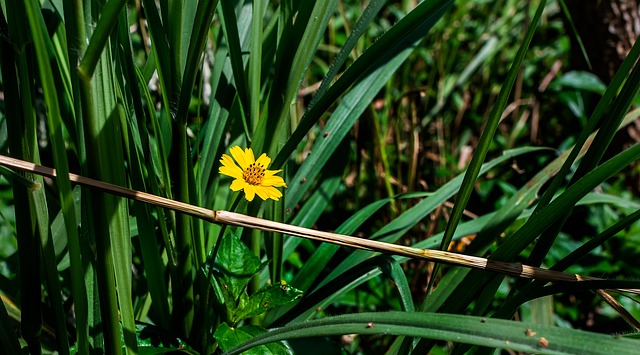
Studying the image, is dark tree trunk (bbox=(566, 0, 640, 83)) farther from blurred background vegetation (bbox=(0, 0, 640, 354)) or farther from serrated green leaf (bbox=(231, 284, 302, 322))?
serrated green leaf (bbox=(231, 284, 302, 322))

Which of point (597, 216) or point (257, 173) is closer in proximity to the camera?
point (257, 173)

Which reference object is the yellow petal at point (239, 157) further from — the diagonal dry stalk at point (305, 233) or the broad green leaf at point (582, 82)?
the broad green leaf at point (582, 82)

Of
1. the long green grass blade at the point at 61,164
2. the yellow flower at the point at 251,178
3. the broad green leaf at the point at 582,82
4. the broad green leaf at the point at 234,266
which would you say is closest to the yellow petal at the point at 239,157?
the yellow flower at the point at 251,178

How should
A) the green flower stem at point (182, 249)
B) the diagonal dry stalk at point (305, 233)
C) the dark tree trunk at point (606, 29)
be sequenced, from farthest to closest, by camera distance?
the dark tree trunk at point (606, 29) → the green flower stem at point (182, 249) → the diagonal dry stalk at point (305, 233)

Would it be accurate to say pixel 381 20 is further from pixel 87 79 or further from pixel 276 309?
pixel 87 79

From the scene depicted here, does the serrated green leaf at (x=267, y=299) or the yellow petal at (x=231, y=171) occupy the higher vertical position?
the yellow petal at (x=231, y=171)

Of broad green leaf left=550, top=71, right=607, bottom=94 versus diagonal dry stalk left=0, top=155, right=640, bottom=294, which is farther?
broad green leaf left=550, top=71, right=607, bottom=94

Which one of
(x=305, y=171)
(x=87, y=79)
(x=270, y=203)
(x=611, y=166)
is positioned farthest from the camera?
(x=305, y=171)

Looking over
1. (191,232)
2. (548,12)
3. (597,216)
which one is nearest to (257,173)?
(191,232)

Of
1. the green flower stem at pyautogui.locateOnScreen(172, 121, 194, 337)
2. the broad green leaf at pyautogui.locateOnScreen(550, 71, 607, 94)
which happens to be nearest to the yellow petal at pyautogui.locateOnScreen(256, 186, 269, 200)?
the green flower stem at pyautogui.locateOnScreen(172, 121, 194, 337)
